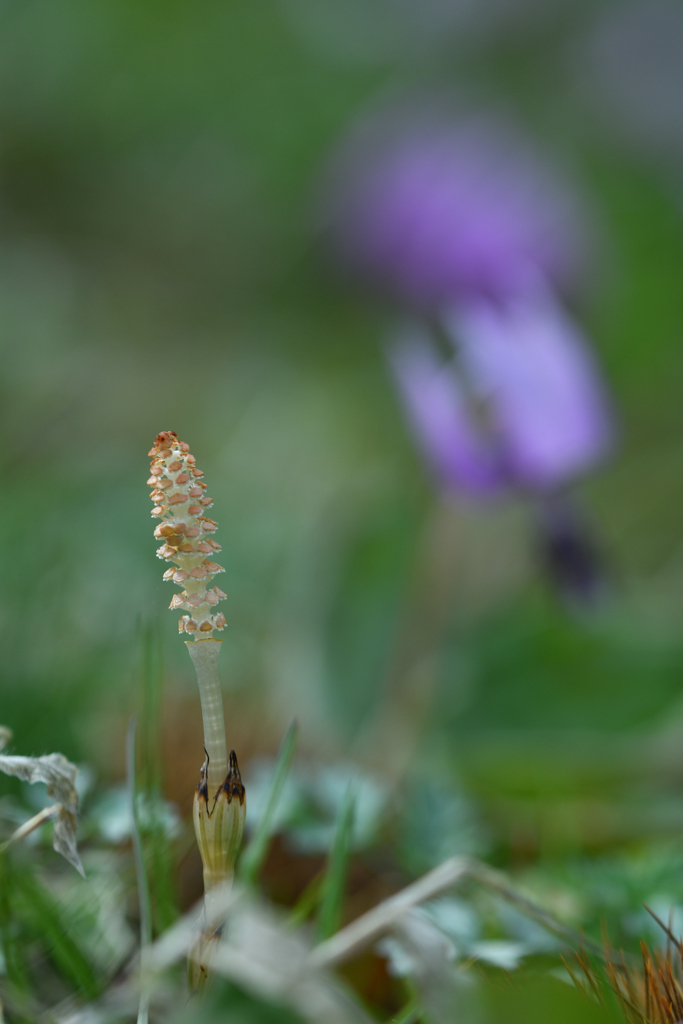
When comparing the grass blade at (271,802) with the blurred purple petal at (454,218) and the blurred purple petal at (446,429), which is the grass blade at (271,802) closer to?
Answer: the blurred purple petal at (446,429)

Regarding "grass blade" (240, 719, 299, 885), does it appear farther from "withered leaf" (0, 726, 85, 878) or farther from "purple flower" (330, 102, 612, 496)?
"purple flower" (330, 102, 612, 496)

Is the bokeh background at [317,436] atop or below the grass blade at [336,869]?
atop

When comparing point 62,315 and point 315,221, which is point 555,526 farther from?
point 62,315

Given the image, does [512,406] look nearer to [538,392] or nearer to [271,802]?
[538,392]

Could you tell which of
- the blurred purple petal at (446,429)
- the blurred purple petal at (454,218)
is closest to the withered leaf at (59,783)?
the blurred purple petal at (446,429)

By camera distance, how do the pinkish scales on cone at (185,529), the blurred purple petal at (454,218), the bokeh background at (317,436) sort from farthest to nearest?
the blurred purple petal at (454,218) < the bokeh background at (317,436) < the pinkish scales on cone at (185,529)

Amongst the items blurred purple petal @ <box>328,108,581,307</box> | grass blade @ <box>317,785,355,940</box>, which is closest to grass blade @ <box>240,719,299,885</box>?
grass blade @ <box>317,785,355,940</box>

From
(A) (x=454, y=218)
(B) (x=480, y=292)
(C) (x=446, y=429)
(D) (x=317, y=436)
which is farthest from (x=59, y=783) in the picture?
(D) (x=317, y=436)
